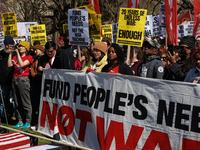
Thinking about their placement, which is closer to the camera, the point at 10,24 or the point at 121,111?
the point at 121,111

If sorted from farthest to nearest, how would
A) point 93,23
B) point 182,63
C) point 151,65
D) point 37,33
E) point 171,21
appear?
point 37,33 → point 171,21 → point 93,23 → point 151,65 → point 182,63

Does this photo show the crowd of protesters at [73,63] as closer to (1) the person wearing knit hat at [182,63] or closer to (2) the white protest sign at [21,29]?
(1) the person wearing knit hat at [182,63]

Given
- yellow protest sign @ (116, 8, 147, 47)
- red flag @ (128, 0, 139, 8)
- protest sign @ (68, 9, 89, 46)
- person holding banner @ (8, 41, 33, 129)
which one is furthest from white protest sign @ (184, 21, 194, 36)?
person holding banner @ (8, 41, 33, 129)

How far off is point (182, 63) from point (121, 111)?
4.67 feet

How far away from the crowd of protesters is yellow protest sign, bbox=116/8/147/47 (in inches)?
10.0

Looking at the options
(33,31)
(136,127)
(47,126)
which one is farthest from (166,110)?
(33,31)

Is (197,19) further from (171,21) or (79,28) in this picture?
(79,28)

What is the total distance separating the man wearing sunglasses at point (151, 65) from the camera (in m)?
5.20

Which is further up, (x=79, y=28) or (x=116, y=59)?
(x=79, y=28)

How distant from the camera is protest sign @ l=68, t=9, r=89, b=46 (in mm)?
6578

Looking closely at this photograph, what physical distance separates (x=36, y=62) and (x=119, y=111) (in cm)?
331

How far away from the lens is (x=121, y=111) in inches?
183

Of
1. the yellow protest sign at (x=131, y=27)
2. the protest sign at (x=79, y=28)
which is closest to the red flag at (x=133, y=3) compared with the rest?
the yellow protest sign at (x=131, y=27)

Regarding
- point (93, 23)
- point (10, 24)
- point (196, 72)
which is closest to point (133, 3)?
point (93, 23)
